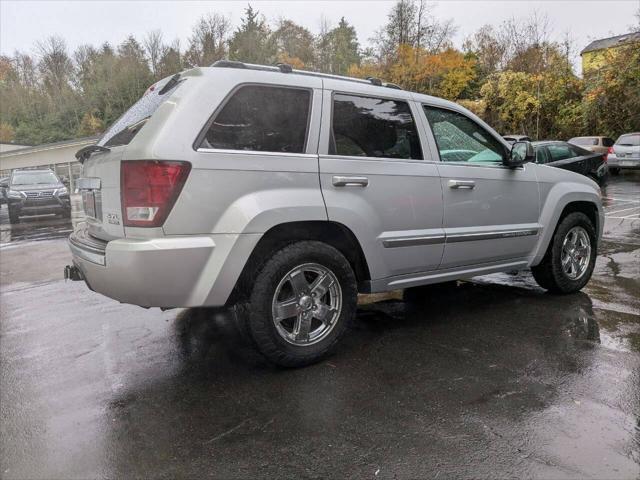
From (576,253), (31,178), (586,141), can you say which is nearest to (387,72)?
(586,141)

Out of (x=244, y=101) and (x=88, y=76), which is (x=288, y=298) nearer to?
(x=244, y=101)

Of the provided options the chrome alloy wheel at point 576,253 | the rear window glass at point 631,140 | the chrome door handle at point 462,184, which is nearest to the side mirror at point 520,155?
the chrome door handle at point 462,184

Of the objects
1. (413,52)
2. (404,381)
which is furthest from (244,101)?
(413,52)

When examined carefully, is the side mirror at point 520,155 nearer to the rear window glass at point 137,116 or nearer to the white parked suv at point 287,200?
the white parked suv at point 287,200

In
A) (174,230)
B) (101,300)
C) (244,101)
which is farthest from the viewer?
(101,300)

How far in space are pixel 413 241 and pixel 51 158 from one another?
34945 millimetres

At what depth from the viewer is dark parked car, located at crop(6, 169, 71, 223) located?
15344 millimetres

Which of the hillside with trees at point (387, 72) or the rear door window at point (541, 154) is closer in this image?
the rear door window at point (541, 154)

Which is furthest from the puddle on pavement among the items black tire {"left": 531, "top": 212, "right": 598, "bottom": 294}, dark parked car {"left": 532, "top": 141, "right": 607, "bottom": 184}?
dark parked car {"left": 532, "top": 141, "right": 607, "bottom": 184}

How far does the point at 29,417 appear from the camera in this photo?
9.71 ft

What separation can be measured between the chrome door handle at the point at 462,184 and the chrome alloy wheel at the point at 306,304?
1309 mm

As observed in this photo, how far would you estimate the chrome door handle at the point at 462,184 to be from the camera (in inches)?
161

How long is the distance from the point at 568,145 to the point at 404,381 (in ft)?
42.1

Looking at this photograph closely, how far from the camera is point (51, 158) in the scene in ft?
109
